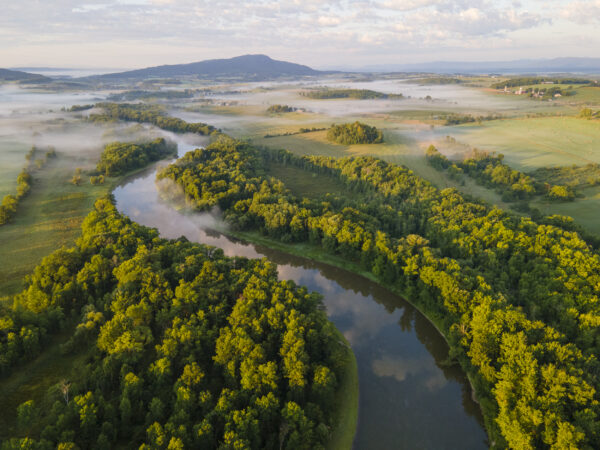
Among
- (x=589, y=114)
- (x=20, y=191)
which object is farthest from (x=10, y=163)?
(x=589, y=114)

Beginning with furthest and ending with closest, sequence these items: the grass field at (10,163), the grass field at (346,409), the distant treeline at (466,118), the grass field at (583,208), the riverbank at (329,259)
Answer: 1. the distant treeline at (466,118)
2. the grass field at (10,163)
3. the grass field at (583,208)
4. the riverbank at (329,259)
5. the grass field at (346,409)

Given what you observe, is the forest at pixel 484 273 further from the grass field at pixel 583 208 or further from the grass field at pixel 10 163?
the grass field at pixel 10 163

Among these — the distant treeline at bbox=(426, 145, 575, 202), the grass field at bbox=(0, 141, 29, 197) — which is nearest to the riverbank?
the distant treeline at bbox=(426, 145, 575, 202)

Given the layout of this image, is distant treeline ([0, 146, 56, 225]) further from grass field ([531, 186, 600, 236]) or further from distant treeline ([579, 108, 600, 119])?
distant treeline ([579, 108, 600, 119])

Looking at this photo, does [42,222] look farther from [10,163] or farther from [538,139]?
[538,139]

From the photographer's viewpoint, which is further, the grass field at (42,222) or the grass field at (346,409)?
the grass field at (42,222)

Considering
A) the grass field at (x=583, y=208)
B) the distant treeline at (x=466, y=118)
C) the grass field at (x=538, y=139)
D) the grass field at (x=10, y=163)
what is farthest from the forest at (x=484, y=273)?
the distant treeline at (x=466, y=118)
